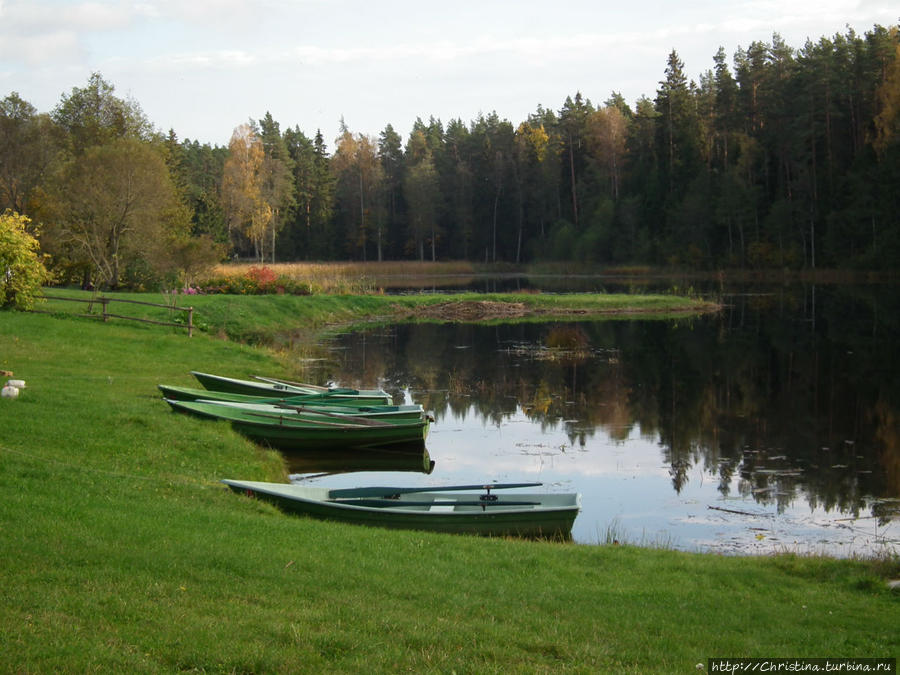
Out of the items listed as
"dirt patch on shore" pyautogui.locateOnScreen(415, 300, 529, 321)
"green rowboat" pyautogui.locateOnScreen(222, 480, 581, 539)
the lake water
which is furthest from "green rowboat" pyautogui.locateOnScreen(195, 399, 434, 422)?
"dirt patch on shore" pyautogui.locateOnScreen(415, 300, 529, 321)

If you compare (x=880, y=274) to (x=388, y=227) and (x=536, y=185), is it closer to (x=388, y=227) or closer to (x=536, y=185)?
(x=536, y=185)

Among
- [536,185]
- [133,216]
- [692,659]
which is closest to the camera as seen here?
[692,659]

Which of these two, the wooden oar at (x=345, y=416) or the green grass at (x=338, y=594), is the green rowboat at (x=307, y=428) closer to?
the wooden oar at (x=345, y=416)

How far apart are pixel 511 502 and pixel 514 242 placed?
93548 mm

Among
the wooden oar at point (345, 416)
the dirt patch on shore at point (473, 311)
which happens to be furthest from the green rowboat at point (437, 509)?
the dirt patch on shore at point (473, 311)

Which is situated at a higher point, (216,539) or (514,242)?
(514,242)

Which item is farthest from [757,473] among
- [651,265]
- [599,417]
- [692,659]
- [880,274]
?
[651,265]

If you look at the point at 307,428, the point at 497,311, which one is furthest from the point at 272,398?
the point at 497,311

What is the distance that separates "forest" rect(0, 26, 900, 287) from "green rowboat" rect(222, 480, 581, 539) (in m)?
32.0

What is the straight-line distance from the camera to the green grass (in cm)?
606

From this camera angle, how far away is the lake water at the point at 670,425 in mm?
13250

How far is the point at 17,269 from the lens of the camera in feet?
92.1

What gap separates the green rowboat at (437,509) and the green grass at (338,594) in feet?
1.44

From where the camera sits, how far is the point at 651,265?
8250 cm
